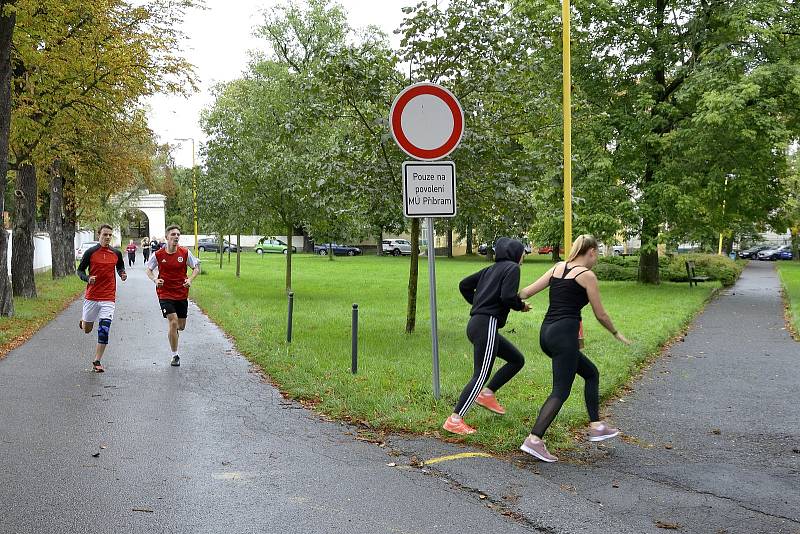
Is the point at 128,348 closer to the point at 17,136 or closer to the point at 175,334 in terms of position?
the point at 175,334

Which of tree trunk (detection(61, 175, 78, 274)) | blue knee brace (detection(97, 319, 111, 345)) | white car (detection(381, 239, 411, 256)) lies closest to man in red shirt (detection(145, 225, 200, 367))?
blue knee brace (detection(97, 319, 111, 345))

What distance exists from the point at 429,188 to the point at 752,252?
7231cm

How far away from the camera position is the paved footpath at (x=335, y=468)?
447cm

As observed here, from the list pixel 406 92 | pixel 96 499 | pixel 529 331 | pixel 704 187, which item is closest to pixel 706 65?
pixel 704 187

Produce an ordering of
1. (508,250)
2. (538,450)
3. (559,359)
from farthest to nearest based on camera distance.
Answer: (508,250) < (559,359) < (538,450)

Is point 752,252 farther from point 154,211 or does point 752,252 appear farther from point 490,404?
point 490,404

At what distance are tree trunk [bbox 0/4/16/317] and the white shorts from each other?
525 cm

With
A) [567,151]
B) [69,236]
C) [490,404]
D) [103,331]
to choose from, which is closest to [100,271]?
[103,331]

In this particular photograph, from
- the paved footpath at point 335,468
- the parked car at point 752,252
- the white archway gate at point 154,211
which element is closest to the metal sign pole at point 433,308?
the paved footpath at point 335,468

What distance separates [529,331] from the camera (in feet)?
45.9

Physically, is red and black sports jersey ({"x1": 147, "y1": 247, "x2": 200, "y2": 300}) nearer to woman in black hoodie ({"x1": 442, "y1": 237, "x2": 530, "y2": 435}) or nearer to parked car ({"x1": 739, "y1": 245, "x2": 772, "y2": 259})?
woman in black hoodie ({"x1": 442, "y1": 237, "x2": 530, "y2": 435})

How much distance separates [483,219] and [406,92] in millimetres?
5741

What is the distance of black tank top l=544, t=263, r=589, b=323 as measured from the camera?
5719 millimetres

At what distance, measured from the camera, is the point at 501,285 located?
6.21 m
